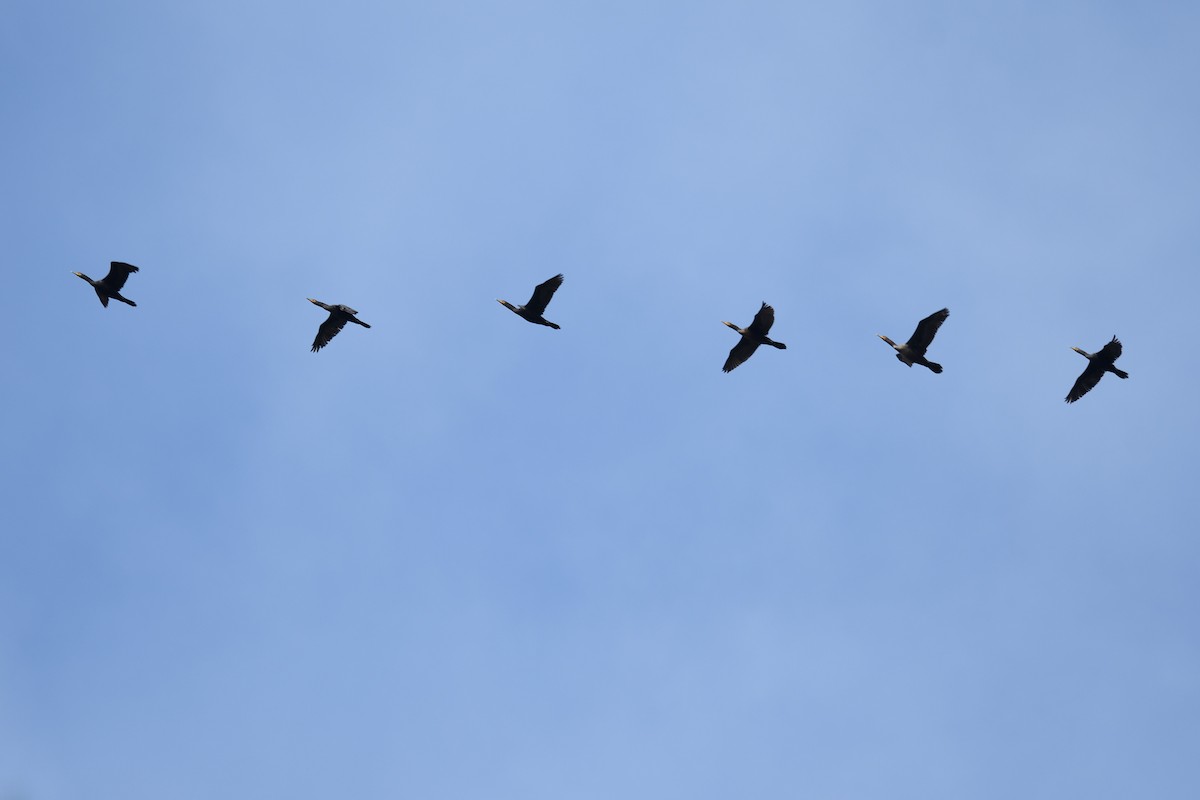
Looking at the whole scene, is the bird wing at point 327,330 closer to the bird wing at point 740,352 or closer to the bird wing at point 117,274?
the bird wing at point 117,274

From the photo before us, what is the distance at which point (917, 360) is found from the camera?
6138 centimetres

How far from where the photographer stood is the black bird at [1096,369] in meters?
62.2

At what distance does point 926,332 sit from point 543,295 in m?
15.5

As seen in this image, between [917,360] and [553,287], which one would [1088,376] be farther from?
[553,287]

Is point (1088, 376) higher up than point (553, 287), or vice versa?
point (1088, 376)

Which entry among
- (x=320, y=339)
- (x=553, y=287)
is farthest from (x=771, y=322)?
(x=320, y=339)

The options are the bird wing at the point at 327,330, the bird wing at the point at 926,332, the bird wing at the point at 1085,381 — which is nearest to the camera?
the bird wing at the point at 926,332

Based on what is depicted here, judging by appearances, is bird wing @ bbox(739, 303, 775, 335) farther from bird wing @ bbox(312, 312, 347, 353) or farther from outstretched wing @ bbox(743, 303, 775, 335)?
bird wing @ bbox(312, 312, 347, 353)

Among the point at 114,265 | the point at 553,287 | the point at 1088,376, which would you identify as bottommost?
the point at 114,265

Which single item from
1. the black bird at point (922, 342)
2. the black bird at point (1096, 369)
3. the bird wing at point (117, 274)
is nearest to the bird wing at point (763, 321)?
the black bird at point (922, 342)

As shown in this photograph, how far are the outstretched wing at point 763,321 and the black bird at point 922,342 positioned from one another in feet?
17.8

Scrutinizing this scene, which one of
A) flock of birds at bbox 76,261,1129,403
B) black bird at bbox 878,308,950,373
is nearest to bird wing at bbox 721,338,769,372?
flock of birds at bbox 76,261,1129,403

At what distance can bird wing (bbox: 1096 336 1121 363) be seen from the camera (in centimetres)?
6178

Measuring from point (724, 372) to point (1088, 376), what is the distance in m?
15.3
